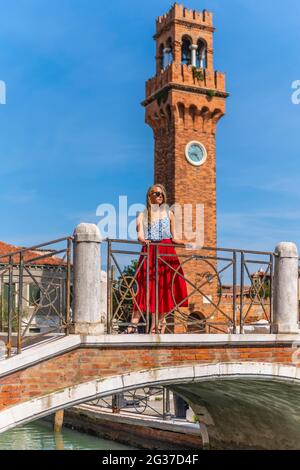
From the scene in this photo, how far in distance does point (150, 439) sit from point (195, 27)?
66.8 feet

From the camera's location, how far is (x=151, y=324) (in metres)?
8.28

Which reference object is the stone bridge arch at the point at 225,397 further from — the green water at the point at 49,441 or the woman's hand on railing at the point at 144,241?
the green water at the point at 49,441

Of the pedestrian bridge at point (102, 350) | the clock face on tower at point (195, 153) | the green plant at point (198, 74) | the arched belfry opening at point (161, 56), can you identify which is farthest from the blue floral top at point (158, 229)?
the arched belfry opening at point (161, 56)

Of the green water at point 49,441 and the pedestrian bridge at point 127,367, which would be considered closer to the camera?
the pedestrian bridge at point 127,367

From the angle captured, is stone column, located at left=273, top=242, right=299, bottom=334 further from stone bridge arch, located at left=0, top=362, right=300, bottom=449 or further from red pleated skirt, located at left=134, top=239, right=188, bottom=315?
red pleated skirt, located at left=134, top=239, right=188, bottom=315

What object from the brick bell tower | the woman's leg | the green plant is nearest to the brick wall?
the woman's leg

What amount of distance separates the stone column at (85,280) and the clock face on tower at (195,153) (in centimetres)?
2342

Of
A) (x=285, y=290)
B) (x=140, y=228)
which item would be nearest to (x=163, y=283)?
(x=140, y=228)

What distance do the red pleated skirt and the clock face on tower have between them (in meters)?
22.4

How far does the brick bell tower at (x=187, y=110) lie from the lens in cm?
3042

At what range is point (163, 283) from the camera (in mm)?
8453

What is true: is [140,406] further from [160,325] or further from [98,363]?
[98,363]

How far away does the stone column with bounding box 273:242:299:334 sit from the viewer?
9.16 m

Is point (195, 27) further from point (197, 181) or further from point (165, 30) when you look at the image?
point (197, 181)
